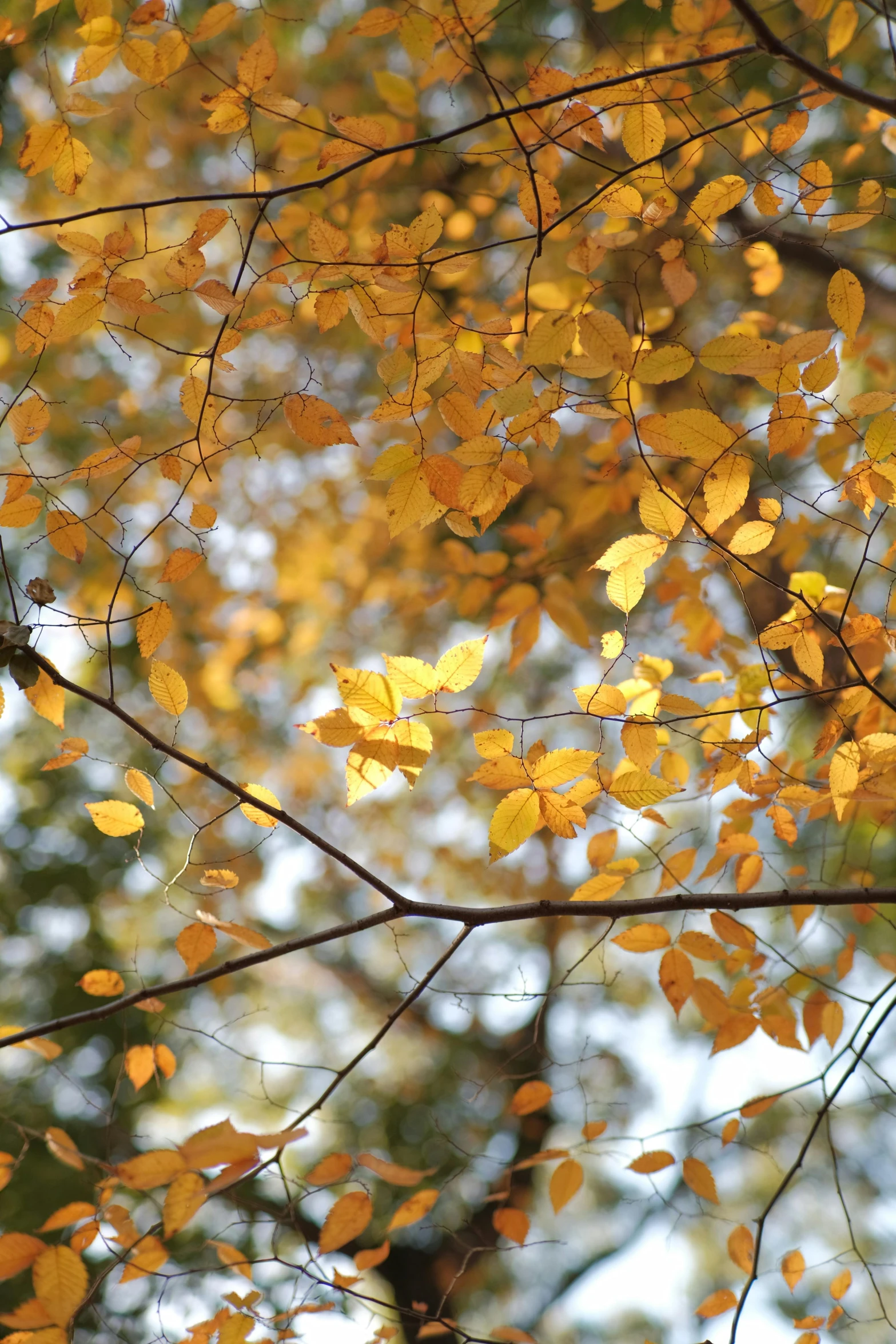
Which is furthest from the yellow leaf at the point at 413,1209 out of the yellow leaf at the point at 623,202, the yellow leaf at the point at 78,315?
the yellow leaf at the point at 623,202

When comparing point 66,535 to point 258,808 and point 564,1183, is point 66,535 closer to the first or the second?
point 258,808

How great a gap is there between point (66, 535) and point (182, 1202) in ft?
2.83

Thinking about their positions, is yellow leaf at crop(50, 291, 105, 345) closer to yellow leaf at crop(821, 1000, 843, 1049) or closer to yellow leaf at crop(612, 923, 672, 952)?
yellow leaf at crop(612, 923, 672, 952)

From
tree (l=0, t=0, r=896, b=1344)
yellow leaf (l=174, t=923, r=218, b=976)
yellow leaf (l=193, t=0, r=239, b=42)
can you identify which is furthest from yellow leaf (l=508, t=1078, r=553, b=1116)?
yellow leaf (l=193, t=0, r=239, b=42)

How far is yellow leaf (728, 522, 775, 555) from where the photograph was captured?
1146 mm

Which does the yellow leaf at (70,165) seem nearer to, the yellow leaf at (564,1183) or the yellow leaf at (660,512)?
the yellow leaf at (660,512)

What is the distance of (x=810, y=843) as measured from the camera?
156 inches

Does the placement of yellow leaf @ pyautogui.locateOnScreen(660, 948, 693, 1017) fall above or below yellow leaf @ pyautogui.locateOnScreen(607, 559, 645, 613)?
below

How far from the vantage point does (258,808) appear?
1.11m

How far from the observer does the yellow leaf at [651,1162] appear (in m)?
1.48

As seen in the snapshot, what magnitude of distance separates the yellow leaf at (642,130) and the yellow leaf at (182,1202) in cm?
139

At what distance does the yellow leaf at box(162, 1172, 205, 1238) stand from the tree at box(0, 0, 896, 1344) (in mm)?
35

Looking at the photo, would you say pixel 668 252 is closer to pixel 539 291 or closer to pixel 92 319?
pixel 539 291

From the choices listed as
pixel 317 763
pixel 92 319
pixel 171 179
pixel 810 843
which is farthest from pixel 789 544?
pixel 171 179
